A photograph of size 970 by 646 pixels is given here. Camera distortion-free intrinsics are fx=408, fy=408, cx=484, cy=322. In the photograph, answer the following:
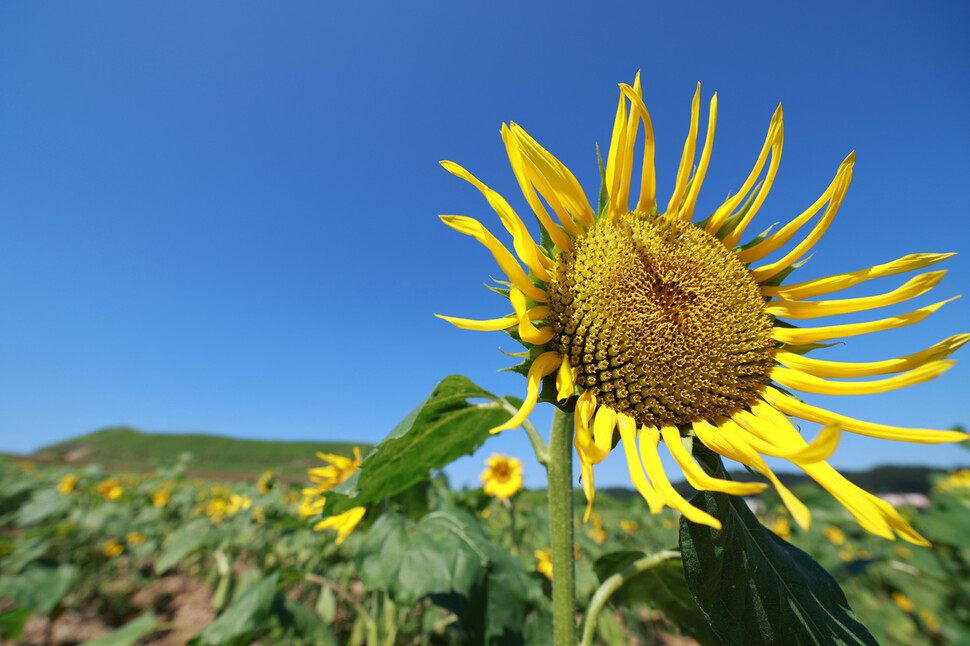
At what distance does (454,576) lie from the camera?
1.92 m

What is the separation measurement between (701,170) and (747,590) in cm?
127

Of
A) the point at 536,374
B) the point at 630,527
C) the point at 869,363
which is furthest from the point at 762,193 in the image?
the point at 630,527

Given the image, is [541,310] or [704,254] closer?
[541,310]

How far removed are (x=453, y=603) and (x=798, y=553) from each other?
4.56ft

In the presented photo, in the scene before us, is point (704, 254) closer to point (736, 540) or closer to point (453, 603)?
point (736, 540)

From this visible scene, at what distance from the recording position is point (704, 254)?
1454 mm

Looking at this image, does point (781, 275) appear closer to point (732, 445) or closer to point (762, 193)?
point (762, 193)

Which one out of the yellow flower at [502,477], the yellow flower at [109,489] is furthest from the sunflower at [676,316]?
the yellow flower at [109,489]

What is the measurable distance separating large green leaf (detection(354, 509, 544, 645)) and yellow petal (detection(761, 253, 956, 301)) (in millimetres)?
1785

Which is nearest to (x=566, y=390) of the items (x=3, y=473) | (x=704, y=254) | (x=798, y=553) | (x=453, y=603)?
(x=704, y=254)

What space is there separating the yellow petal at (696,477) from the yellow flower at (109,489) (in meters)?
12.0

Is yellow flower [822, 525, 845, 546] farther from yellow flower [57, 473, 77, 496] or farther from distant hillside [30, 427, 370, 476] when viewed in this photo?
distant hillside [30, 427, 370, 476]

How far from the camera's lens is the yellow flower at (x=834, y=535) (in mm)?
7530

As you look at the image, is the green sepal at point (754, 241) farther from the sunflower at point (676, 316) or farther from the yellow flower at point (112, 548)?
the yellow flower at point (112, 548)
